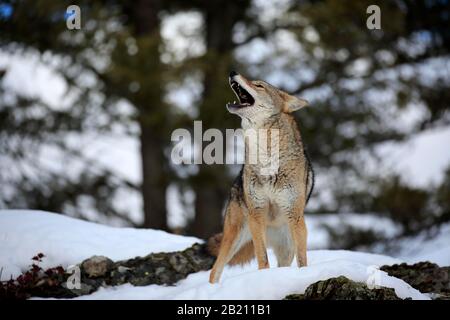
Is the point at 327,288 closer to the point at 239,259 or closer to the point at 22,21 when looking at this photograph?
the point at 239,259

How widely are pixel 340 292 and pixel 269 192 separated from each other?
1.26m

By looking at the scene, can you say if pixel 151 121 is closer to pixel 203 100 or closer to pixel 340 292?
pixel 203 100

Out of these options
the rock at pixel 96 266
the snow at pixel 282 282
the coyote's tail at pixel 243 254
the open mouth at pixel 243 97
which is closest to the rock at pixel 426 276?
the snow at pixel 282 282

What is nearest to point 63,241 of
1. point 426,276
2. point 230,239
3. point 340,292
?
point 230,239

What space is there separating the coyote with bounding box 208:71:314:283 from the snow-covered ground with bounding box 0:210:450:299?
41 cm

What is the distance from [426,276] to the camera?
295 inches

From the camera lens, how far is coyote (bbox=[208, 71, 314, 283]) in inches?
263

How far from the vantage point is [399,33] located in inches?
599

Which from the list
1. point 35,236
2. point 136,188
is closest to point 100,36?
point 136,188

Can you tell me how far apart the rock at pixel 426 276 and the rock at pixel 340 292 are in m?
1.34

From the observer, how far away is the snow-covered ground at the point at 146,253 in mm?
5923

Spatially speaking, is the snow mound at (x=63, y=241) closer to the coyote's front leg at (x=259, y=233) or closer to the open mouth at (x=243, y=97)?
the coyote's front leg at (x=259, y=233)

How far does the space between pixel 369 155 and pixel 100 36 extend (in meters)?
6.71

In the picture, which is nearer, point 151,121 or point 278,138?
point 278,138
